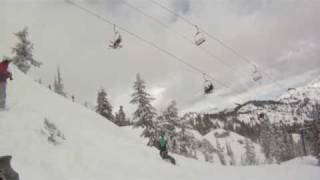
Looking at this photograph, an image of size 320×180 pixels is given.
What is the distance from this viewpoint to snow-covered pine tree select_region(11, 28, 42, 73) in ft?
182

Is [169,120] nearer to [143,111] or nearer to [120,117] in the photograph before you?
[143,111]

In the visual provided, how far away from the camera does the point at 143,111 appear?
52.7m

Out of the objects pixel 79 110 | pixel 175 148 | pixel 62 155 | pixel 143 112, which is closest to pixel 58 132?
pixel 62 155

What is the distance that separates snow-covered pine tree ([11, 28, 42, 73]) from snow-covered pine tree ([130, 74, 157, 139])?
1319 centimetres

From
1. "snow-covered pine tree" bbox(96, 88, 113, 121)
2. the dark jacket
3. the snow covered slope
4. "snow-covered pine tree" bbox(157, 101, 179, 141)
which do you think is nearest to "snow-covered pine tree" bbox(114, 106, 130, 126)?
"snow-covered pine tree" bbox(96, 88, 113, 121)

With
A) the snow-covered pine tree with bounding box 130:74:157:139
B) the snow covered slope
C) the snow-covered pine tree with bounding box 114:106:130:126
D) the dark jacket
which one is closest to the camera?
the snow covered slope

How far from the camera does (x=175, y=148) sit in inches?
2191

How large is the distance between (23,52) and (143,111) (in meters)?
16.6

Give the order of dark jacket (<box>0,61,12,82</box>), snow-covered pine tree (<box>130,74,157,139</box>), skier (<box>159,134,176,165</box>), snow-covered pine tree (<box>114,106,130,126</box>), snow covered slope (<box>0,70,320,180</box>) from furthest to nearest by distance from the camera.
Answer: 1. snow-covered pine tree (<box>114,106,130,126</box>)
2. snow-covered pine tree (<box>130,74,157,139</box>)
3. skier (<box>159,134,176,165</box>)
4. dark jacket (<box>0,61,12,82</box>)
5. snow covered slope (<box>0,70,320,180</box>)

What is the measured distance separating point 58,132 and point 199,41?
716cm

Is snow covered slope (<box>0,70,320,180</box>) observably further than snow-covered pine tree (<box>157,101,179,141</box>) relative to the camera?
No

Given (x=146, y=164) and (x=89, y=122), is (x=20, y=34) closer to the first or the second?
(x=89, y=122)

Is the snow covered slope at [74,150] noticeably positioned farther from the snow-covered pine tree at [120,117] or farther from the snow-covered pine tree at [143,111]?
the snow-covered pine tree at [120,117]

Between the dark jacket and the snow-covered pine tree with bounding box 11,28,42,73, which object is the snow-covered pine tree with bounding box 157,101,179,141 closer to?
the snow-covered pine tree with bounding box 11,28,42,73
